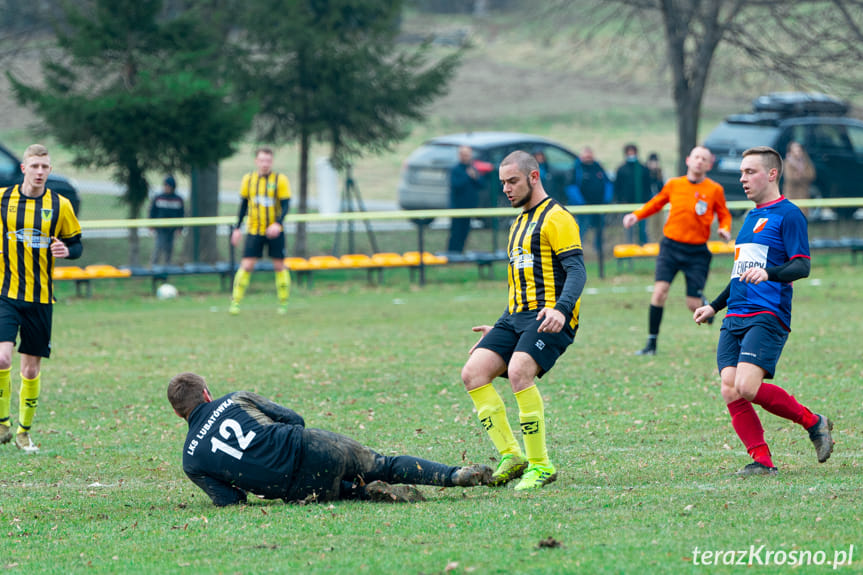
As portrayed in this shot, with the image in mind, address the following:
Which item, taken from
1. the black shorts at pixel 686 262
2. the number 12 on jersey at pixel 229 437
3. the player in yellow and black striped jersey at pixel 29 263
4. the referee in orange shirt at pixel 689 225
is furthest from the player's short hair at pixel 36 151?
the black shorts at pixel 686 262

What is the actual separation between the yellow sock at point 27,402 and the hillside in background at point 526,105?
28.5 meters

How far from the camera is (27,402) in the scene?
834 centimetres

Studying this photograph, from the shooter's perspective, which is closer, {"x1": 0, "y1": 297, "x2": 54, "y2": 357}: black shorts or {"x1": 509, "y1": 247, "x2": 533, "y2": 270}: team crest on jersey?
{"x1": 509, "y1": 247, "x2": 533, "y2": 270}: team crest on jersey

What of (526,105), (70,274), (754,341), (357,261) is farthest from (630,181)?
(526,105)

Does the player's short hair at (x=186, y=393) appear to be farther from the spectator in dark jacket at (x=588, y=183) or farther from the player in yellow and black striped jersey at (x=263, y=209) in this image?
the spectator in dark jacket at (x=588, y=183)

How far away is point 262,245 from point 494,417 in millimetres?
10218

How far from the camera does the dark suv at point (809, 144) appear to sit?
24672mm

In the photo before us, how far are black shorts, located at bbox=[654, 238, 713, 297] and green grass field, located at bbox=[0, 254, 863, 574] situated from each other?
2.76 ft

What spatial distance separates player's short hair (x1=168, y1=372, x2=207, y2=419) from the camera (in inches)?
240

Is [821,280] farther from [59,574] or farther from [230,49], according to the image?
[59,574]

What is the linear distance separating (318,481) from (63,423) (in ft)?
13.4

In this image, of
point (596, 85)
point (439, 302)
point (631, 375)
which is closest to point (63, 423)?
point (631, 375)

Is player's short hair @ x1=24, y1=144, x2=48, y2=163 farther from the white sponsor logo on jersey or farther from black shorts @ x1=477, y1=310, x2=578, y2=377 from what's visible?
the white sponsor logo on jersey

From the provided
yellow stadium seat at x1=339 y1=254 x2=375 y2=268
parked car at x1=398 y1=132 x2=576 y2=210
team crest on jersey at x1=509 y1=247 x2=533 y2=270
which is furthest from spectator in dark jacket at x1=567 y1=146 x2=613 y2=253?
team crest on jersey at x1=509 y1=247 x2=533 y2=270
